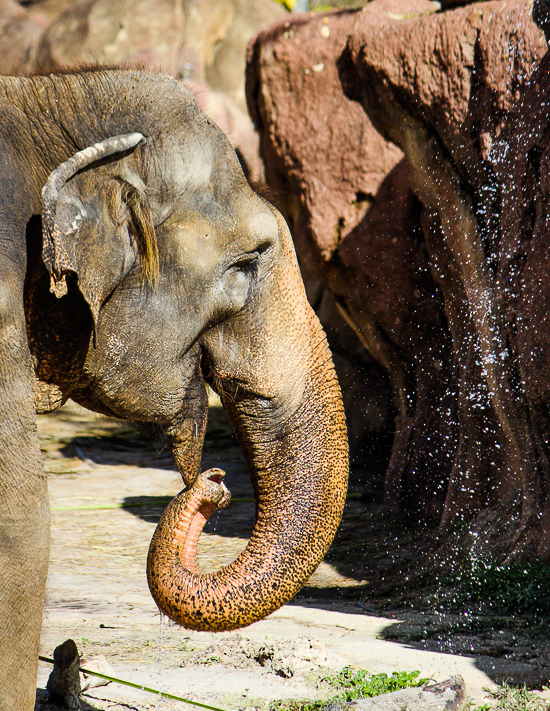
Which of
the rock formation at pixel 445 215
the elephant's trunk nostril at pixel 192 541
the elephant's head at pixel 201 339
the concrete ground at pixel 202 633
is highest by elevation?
the rock formation at pixel 445 215

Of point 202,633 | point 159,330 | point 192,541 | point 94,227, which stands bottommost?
point 202,633

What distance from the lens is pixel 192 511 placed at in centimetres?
182

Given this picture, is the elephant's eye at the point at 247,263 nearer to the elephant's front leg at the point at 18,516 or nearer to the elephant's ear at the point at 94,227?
the elephant's ear at the point at 94,227

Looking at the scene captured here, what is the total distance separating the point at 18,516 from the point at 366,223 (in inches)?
137

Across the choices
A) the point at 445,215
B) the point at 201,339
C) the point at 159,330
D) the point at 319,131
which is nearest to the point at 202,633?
the point at 201,339

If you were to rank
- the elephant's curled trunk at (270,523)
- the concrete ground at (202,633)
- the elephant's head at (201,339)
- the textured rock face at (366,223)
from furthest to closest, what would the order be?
the textured rock face at (366,223) < the concrete ground at (202,633) < the elephant's curled trunk at (270,523) < the elephant's head at (201,339)

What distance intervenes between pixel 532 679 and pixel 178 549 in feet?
4.28

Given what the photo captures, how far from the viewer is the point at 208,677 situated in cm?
242

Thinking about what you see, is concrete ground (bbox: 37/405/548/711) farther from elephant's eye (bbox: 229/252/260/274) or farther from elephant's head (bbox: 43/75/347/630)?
elephant's eye (bbox: 229/252/260/274)

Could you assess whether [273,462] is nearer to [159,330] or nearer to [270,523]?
[270,523]

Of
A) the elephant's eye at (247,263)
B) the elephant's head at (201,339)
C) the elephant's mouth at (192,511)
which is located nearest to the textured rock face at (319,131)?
the elephant's head at (201,339)

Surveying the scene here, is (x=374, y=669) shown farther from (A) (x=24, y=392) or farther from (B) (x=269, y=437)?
(A) (x=24, y=392)

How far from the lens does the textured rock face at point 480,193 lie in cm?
358

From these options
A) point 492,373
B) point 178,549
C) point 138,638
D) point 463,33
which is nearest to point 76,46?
point 463,33
